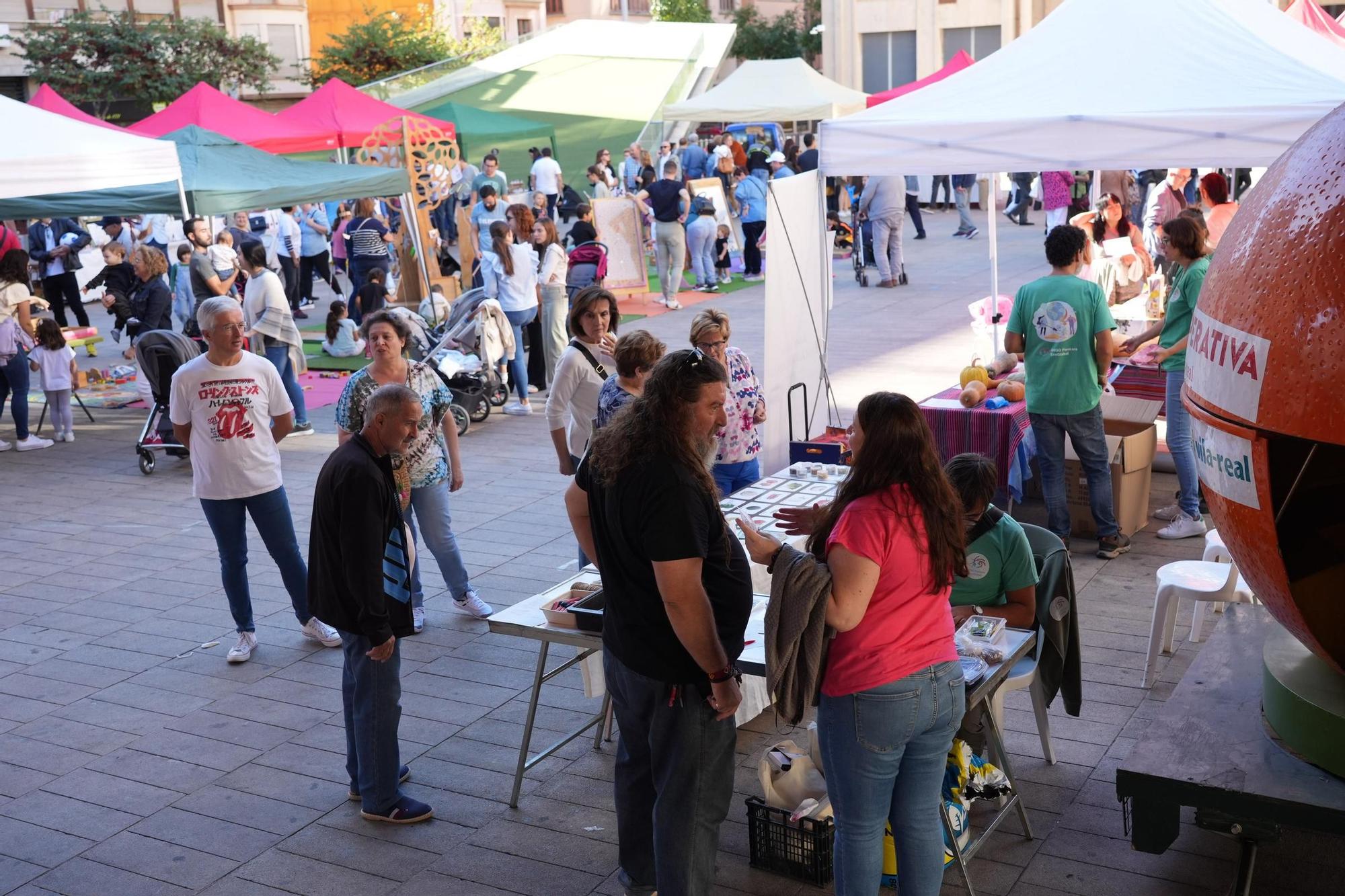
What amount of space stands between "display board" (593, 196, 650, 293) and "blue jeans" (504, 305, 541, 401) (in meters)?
5.08

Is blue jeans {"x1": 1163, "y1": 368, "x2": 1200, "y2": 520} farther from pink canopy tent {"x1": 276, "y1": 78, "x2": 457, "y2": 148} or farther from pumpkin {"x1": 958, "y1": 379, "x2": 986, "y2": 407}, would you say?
pink canopy tent {"x1": 276, "y1": 78, "x2": 457, "y2": 148}

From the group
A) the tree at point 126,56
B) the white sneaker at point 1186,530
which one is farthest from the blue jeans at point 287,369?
the tree at point 126,56

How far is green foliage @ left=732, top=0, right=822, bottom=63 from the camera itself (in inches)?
2080

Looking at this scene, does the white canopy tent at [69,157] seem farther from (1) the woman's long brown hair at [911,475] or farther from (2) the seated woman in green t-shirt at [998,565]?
(1) the woman's long brown hair at [911,475]

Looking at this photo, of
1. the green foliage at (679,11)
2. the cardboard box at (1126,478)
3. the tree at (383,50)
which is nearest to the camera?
the cardboard box at (1126,478)

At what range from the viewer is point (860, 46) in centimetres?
3831

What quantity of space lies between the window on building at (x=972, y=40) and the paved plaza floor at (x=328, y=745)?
30143 mm

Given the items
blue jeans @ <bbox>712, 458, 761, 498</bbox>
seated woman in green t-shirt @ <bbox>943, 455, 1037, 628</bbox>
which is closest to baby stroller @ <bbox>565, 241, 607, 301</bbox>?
blue jeans @ <bbox>712, 458, 761, 498</bbox>

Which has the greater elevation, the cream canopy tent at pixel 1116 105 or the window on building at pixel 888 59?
the window on building at pixel 888 59

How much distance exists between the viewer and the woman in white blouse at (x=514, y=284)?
11711mm

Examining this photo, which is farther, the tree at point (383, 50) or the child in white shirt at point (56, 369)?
the tree at point (383, 50)

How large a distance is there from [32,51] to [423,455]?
3552 centimetres

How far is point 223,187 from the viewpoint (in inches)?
506

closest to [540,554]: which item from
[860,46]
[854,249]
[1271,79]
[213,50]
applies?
[1271,79]
